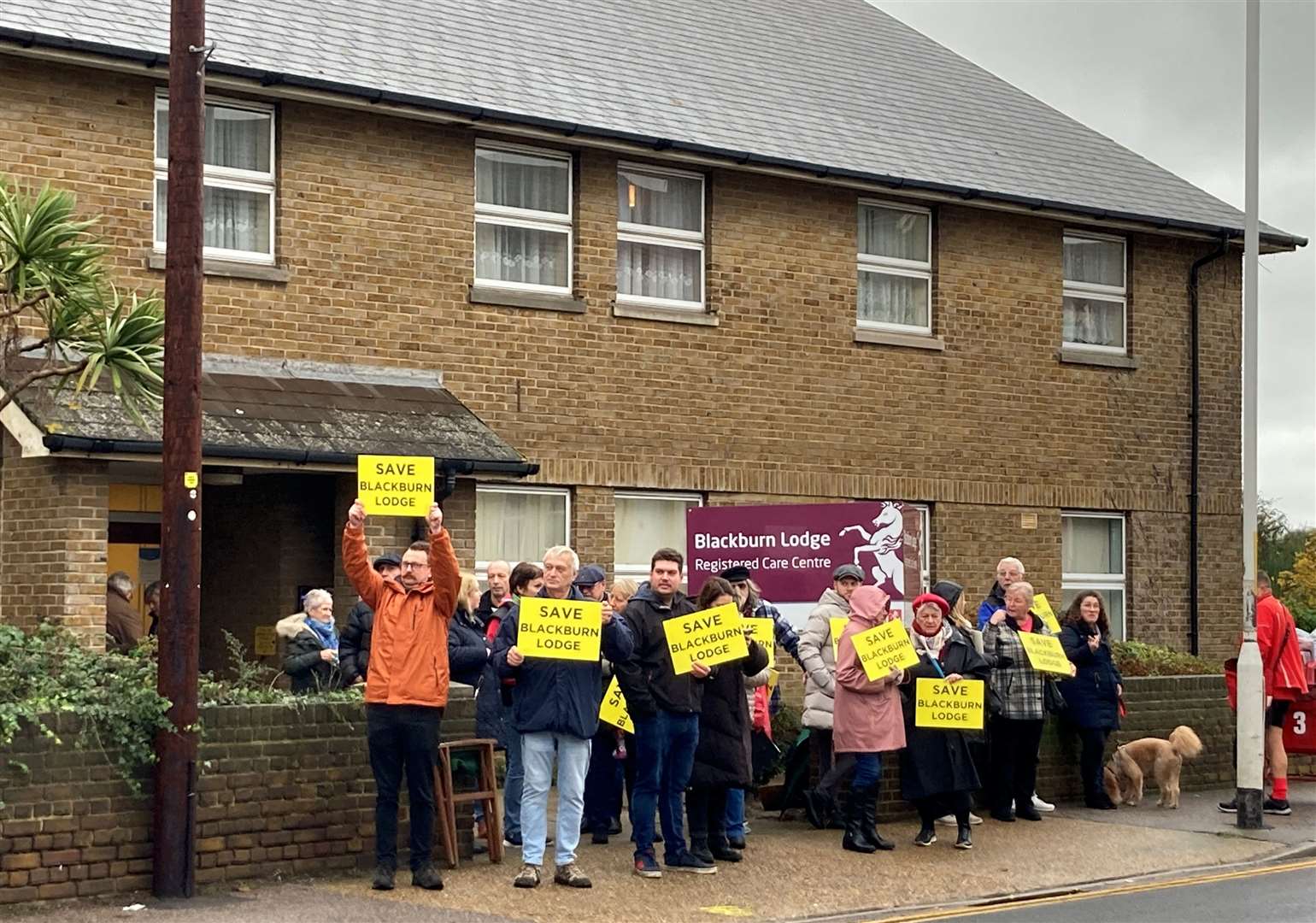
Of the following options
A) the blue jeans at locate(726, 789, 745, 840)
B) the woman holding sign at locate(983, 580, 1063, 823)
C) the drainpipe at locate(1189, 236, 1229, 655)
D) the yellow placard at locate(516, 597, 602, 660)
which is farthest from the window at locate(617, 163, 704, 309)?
the yellow placard at locate(516, 597, 602, 660)

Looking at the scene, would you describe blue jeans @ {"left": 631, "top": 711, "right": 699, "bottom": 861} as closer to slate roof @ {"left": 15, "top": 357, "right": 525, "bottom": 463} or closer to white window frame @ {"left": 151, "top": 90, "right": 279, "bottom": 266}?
slate roof @ {"left": 15, "top": 357, "right": 525, "bottom": 463}

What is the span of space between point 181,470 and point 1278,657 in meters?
9.77

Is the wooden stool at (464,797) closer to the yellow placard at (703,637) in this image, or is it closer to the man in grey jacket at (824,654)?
the yellow placard at (703,637)

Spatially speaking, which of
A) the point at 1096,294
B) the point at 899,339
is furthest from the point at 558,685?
the point at 1096,294

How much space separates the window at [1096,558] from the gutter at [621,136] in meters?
3.48

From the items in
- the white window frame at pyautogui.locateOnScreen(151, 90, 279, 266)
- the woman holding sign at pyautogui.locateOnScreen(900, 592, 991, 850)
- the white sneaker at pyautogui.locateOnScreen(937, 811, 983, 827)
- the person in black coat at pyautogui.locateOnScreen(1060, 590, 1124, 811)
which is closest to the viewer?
the woman holding sign at pyautogui.locateOnScreen(900, 592, 991, 850)

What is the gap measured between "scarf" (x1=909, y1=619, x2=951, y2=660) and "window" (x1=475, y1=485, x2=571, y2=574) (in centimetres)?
488

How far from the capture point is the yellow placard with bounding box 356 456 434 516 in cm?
1136

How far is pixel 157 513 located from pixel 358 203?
11.6 feet

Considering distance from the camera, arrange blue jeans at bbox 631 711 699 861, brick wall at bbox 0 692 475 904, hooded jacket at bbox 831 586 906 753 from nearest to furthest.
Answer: brick wall at bbox 0 692 475 904 → blue jeans at bbox 631 711 699 861 → hooded jacket at bbox 831 586 906 753

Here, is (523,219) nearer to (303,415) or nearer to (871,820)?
(303,415)

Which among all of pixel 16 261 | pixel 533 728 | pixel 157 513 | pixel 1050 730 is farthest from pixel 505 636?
pixel 157 513

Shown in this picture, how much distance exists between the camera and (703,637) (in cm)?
1214

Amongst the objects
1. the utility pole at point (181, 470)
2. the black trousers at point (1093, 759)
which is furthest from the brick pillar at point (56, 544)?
the black trousers at point (1093, 759)
